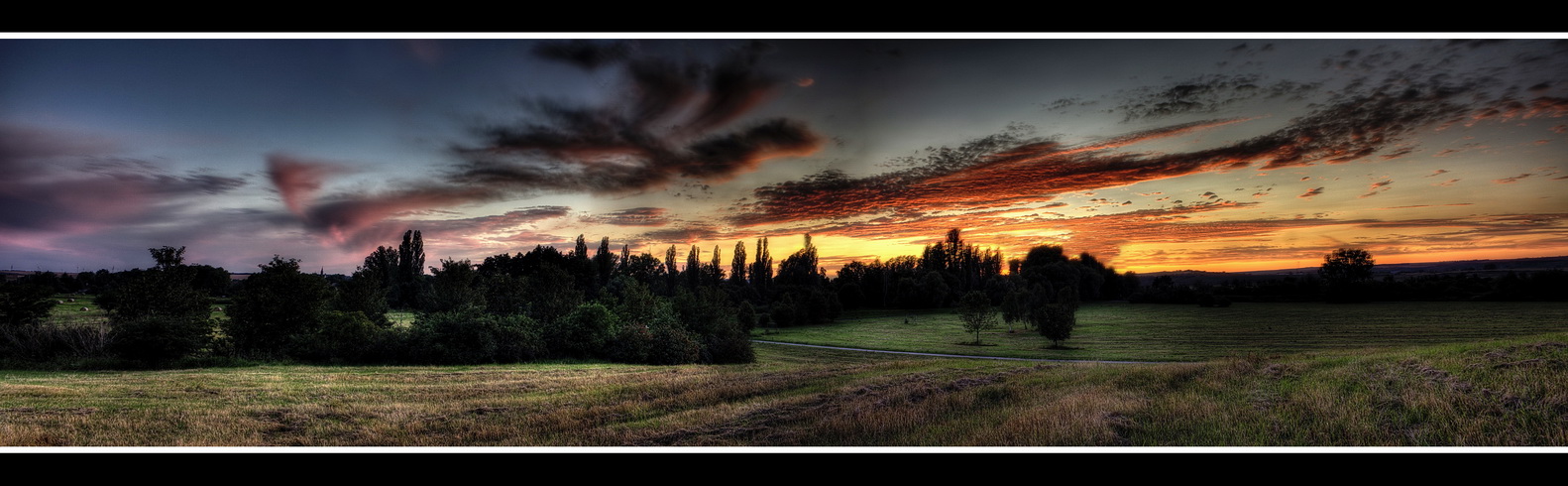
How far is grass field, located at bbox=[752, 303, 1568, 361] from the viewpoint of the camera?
45.7ft

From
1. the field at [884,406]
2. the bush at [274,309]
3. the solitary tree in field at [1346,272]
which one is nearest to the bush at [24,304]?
the field at [884,406]

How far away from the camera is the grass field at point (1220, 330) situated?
13.9 m

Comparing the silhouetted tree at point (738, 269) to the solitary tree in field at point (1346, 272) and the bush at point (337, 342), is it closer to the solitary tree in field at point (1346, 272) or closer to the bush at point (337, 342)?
the bush at point (337, 342)

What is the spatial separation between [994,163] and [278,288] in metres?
26.5

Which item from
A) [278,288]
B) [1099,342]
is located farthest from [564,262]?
[1099,342]

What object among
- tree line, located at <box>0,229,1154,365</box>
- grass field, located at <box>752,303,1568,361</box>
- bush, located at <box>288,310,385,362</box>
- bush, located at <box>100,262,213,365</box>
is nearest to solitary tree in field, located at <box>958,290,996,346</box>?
tree line, located at <box>0,229,1154,365</box>

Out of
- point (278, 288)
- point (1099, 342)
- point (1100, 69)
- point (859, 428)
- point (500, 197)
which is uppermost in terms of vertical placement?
point (1100, 69)

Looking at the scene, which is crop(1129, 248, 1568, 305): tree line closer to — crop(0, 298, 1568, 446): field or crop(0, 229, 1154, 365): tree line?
crop(0, 298, 1568, 446): field

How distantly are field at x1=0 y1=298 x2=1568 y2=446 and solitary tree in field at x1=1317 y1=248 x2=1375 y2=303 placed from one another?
8.41 ft

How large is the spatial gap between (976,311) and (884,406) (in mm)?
33453
